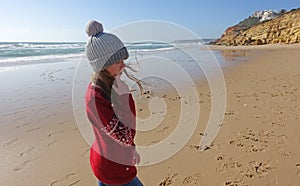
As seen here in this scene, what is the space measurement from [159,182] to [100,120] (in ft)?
6.45

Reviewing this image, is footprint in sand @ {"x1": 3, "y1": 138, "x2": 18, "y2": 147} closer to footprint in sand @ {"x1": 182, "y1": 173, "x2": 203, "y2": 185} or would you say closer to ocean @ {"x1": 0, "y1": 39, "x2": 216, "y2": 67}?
ocean @ {"x1": 0, "y1": 39, "x2": 216, "y2": 67}

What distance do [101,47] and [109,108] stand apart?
0.44m

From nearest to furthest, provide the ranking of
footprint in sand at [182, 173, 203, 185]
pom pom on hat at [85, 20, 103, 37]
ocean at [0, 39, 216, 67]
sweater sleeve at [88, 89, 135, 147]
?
sweater sleeve at [88, 89, 135, 147] → pom pom on hat at [85, 20, 103, 37] → footprint in sand at [182, 173, 203, 185] → ocean at [0, 39, 216, 67]

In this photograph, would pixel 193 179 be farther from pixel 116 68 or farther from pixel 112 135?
pixel 116 68

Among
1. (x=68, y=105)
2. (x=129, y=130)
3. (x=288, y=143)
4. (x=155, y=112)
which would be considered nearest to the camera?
(x=129, y=130)

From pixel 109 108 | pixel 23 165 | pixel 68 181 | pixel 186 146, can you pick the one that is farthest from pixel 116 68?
pixel 23 165

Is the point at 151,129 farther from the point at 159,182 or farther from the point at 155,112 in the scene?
the point at 159,182

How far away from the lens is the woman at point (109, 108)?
1.69 meters

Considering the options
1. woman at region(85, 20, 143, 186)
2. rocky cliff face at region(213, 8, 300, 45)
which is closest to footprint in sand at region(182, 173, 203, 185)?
woman at region(85, 20, 143, 186)

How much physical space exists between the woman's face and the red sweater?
171 millimetres

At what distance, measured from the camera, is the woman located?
169 cm

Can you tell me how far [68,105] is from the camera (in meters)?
7.21

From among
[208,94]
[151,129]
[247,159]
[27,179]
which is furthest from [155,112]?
[27,179]

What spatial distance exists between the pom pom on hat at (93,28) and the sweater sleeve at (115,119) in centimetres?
47
